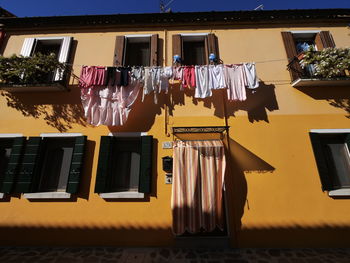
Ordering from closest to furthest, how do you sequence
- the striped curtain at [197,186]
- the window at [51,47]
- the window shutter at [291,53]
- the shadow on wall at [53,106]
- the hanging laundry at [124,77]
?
the striped curtain at [197,186] → the hanging laundry at [124,77] → the shadow on wall at [53,106] → the window shutter at [291,53] → the window at [51,47]

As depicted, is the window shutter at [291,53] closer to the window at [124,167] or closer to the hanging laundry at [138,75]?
the hanging laundry at [138,75]

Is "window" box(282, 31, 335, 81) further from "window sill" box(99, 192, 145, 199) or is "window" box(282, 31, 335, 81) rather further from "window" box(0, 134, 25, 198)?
"window" box(0, 134, 25, 198)

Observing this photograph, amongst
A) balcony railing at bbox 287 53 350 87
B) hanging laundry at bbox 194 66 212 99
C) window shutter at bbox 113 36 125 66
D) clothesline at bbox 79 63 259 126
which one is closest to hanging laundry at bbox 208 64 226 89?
clothesline at bbox 79 63 259 126

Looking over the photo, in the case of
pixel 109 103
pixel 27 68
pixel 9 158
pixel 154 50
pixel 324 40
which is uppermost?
pixel 324 40

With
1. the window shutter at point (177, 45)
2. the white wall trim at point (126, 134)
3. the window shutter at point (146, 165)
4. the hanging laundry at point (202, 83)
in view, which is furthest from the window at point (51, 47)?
the hanging laundry at point (202, 83)

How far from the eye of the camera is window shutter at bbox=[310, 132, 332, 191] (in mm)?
4707

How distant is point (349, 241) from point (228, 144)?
154 inches

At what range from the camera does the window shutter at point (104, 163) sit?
4749 millimetres

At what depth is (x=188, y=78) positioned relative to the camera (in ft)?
17.6

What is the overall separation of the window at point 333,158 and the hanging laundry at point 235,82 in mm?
2444

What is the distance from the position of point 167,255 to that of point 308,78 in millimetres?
6572

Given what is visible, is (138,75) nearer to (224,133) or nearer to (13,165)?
(224,133)

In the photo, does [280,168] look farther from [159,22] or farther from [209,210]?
[159,22]

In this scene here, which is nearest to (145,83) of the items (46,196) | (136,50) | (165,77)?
(165,77)
